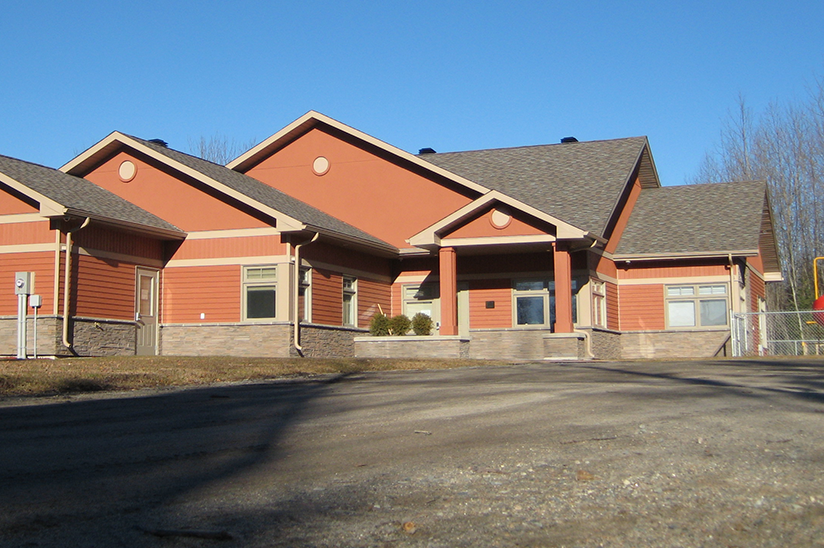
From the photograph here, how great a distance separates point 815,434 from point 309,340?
1701 cm

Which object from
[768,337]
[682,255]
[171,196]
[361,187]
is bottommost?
[768,337]

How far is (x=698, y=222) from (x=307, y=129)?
1284 centimetres

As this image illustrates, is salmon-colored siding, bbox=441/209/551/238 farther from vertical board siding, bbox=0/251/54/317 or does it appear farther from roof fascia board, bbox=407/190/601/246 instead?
vertical board siding, bbox=0/251/54/317

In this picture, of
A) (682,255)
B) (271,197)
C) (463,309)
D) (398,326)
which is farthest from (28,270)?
(682,255)

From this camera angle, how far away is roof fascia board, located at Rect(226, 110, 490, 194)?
86.9 feet

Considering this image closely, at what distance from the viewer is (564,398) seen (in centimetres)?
984

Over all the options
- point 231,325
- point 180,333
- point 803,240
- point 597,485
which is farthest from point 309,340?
point 803,240

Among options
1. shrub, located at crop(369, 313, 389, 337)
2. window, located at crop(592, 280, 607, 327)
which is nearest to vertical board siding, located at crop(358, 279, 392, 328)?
shrub, located at crop(369, 313, 389, 337)

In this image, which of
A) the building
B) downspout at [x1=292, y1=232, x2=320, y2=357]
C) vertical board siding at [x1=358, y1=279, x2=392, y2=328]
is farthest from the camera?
vertical board siding at [x1=358, y1=279, x2=392, y2=328]

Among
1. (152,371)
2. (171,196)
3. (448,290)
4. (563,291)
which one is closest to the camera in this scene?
(152,371)

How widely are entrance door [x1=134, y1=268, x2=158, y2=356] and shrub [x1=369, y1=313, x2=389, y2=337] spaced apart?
595 centimetres

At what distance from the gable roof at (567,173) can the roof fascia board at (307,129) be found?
1.58 meters

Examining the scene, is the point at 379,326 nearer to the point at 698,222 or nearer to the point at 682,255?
the point at 682,255

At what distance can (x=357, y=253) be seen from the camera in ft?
84.0
